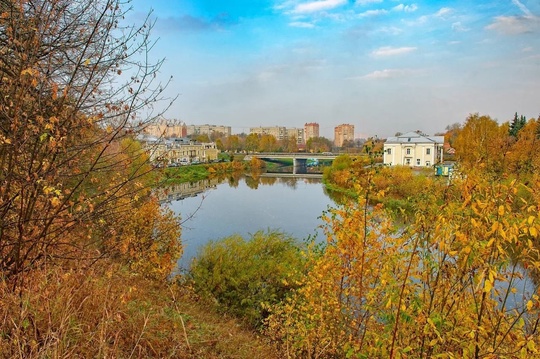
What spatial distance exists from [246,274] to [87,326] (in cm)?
630

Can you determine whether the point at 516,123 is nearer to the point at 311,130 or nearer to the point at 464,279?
the point at 464,279

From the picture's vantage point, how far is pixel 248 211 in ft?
79.2

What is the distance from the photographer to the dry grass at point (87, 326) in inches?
90.9

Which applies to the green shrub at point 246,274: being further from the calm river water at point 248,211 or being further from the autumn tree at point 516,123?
the autumn tree at point 516,123

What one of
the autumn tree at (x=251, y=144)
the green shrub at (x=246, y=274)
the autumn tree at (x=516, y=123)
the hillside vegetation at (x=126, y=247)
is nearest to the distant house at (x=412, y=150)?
the autumn tree at (x=516, y=123)

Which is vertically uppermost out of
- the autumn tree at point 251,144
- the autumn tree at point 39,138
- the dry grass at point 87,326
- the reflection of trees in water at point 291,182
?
A: the autumn tree at point 251,144

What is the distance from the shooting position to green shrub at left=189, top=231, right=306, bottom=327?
869 cm

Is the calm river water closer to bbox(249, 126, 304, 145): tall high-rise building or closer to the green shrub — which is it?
the green shrub

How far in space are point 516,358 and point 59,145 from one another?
3161 mm

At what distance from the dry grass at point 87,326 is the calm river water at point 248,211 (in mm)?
7753

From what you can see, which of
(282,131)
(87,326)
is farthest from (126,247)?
(282,131)

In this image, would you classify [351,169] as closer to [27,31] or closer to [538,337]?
[538,337]

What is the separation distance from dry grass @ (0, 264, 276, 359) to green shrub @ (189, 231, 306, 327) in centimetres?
467

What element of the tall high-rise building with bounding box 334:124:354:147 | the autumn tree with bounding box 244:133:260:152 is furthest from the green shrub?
the tall high-rise building with bounding box 334:124:354:147
